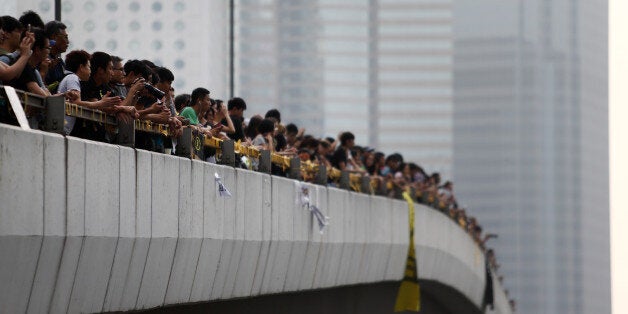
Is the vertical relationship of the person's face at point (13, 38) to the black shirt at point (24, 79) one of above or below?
above

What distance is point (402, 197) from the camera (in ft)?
109

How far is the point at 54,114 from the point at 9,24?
33.8 inches

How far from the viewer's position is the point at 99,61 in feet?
45.1

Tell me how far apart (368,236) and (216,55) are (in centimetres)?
2139

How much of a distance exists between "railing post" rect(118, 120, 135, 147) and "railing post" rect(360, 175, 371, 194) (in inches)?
565

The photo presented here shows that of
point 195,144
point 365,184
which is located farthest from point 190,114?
point 365,184

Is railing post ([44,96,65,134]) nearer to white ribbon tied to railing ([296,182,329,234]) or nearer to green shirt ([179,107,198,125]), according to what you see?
green shirt ([179,107,198,125])

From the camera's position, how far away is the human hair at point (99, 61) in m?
13.7

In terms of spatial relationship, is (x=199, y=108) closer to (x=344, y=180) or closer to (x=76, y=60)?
(x=76, y=60)

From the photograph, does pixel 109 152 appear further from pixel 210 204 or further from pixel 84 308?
pixel 210 204

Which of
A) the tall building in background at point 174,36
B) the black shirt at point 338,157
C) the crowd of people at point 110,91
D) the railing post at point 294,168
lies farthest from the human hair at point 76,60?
the tall building in background at point 174,36

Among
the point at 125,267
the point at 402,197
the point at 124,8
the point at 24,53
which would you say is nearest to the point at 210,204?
the point at 125,267

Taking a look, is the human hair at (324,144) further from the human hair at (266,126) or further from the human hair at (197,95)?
the human hair at (197,95)

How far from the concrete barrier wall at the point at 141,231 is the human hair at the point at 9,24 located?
0.92 m
